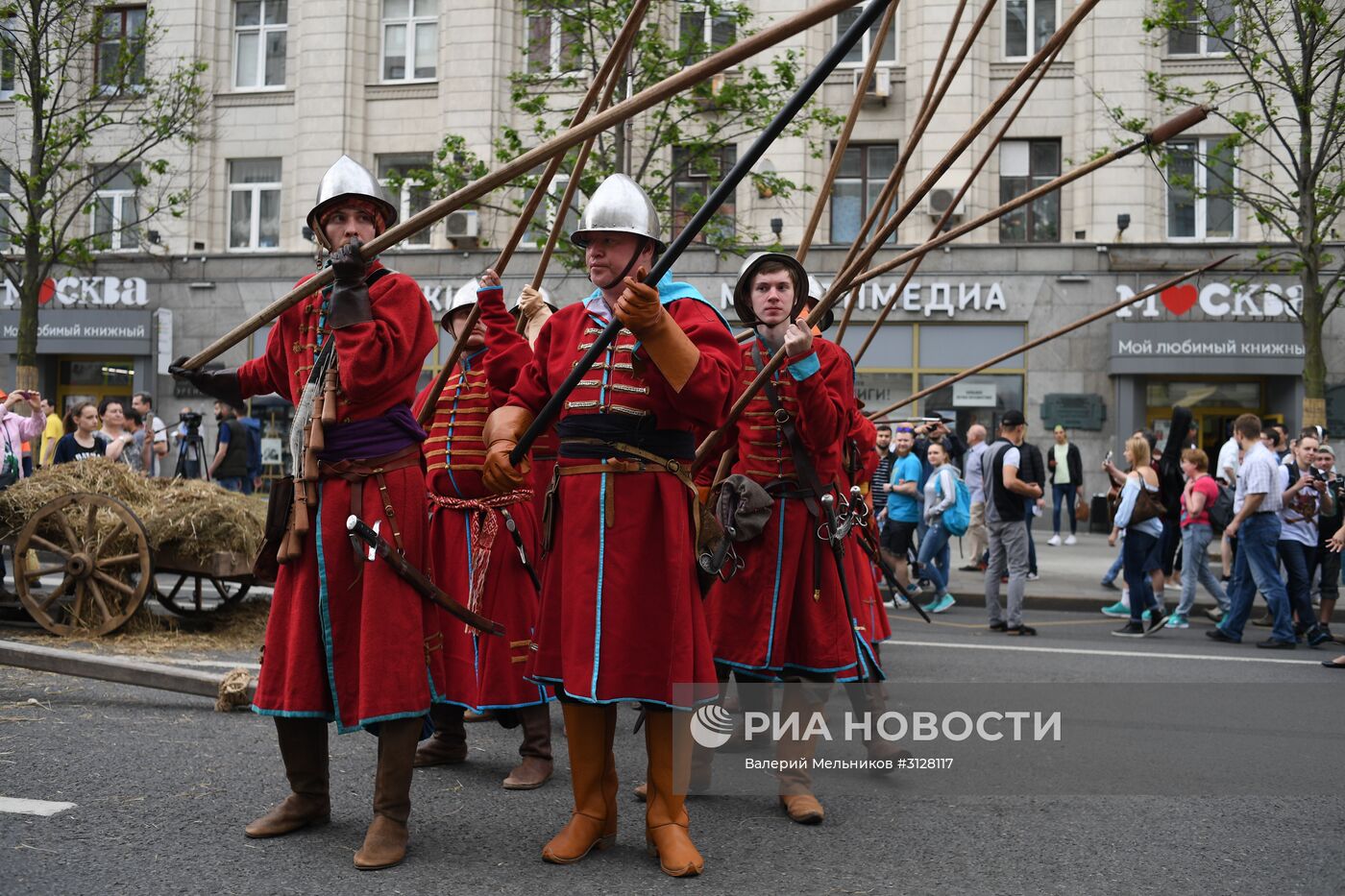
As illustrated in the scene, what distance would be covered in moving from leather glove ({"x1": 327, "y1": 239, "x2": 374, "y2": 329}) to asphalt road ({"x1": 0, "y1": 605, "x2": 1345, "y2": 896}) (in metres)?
1.70

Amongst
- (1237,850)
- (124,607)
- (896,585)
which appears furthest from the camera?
(124,607)

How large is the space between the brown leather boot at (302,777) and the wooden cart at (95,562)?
423cm

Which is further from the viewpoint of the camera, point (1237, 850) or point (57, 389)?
point (57, 389)

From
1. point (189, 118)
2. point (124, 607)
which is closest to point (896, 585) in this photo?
point (124, 607)

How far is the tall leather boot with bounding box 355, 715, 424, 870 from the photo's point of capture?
13.3 ft

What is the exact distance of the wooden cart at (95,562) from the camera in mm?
8281

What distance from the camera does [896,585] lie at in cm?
655

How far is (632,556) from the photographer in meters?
4.09

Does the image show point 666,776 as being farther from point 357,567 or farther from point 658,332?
point 658,332

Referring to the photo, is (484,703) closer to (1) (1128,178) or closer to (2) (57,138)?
(2) (57,138)

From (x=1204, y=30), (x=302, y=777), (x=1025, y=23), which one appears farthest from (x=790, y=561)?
(x=1025, y=23)

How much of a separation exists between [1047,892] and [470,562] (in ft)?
8.73

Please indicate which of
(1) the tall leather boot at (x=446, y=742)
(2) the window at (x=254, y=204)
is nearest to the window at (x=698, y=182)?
(1) the tall leather boot at (x=446, y=742)

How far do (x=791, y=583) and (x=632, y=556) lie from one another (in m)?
0.99
